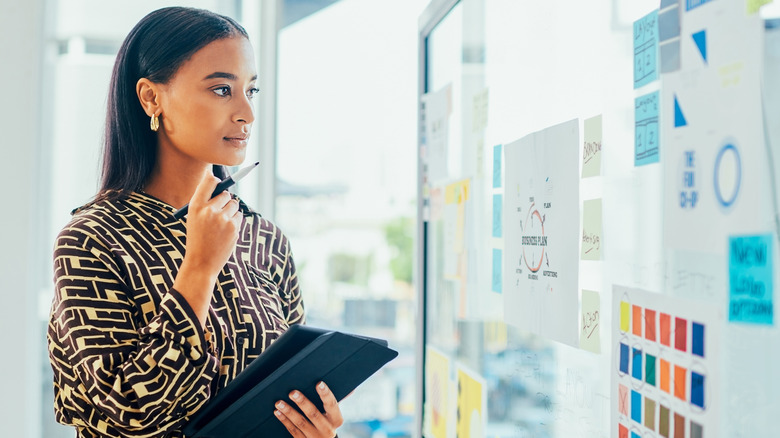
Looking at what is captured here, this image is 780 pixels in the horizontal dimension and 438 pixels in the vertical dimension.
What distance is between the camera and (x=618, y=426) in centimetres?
73

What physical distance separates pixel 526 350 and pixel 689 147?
49 cm

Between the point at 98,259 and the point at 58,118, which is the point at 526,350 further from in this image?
the point at 58,118

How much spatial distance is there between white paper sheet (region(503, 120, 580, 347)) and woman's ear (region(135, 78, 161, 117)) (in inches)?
22.0

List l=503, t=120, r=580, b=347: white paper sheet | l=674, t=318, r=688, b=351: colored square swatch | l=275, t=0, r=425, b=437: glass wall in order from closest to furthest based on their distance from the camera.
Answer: l=674, t=318, r=688, b=351: colored square swatch, l=503, t=120, r=580, b=347: white paper sheet, l=275, t=0, r=425, b=437: glass wall

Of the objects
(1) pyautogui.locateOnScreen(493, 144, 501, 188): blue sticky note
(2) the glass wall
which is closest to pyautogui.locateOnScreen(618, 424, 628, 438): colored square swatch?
(1) pyautogui.locateOnScreen(493, 144, 501, 188): blue sticky note

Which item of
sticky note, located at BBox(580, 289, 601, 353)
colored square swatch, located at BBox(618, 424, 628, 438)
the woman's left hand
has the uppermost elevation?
sticky note, located at BBox(580, 289, 601, 353)

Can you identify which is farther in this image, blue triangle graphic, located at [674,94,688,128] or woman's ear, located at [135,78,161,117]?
woman's ear, located at [135,78,161,117]

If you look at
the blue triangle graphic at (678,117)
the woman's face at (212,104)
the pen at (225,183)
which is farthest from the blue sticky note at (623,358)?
the woman's face at (212,104)

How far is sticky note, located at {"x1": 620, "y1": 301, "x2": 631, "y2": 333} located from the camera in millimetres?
703

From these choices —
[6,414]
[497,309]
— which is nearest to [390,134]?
[6,414]

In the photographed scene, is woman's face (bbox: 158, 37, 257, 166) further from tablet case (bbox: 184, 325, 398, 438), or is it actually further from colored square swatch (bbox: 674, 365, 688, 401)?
colored square swatch (bbox: 674, 365, 688, 401)

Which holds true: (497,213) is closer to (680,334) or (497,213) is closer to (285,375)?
(285,375)

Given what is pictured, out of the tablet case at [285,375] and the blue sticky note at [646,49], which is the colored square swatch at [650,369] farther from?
the tablet case at [285,375]

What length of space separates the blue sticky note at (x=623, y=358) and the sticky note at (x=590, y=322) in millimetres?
54
